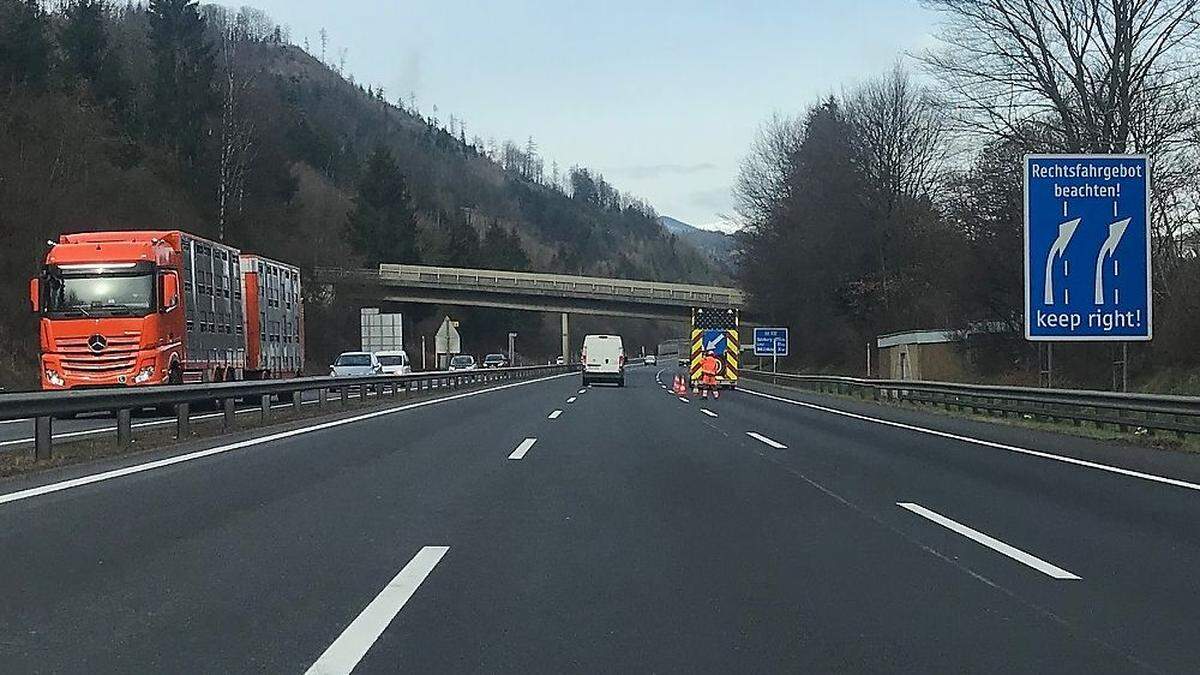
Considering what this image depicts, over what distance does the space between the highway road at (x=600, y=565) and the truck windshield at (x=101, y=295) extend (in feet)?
36.1

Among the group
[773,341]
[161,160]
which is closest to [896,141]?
[773,341]

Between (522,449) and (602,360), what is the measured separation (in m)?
35.3

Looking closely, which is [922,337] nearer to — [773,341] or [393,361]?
[773,341]

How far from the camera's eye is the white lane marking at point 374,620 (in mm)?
5375

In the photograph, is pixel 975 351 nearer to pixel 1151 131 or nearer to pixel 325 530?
pixel 1151 131

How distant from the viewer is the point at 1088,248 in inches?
792

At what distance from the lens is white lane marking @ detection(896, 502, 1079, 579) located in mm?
7629

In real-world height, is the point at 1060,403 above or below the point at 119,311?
below

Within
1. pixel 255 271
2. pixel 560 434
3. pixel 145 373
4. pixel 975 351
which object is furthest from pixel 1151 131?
pixel 145 373

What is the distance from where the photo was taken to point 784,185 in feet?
238

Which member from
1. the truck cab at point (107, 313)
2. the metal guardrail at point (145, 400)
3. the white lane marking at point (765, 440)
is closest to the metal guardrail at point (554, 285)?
the metal guardrail at point (145, 400)

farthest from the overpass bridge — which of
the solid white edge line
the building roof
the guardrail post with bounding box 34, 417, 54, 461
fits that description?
the guardrail post with bounding box 34, 417, 54, 461

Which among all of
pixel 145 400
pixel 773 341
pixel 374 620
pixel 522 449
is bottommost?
pixel 522 449

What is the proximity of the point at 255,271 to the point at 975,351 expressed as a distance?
28.6 m
